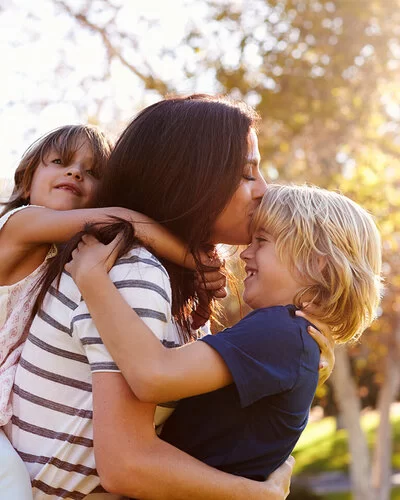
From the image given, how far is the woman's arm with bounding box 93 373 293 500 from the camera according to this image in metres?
1.96

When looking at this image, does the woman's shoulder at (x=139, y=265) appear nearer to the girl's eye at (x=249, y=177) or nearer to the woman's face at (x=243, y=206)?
the woman's face at (x=243, y=206)

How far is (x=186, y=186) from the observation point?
2.32m

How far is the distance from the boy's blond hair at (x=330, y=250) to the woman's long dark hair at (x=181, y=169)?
183 mm

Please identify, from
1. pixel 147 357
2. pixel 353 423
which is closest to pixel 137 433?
pixel 147 357

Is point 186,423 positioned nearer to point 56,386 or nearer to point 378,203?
point 56,386

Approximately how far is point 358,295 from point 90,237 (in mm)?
780

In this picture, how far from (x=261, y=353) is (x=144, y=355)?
0.97 ft

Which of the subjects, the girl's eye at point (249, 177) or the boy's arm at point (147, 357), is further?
the girl's eye at point (249, 177)

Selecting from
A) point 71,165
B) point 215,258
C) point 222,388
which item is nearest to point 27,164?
point 71,165

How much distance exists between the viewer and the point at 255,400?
204cm

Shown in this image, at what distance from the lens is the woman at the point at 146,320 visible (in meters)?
1.98

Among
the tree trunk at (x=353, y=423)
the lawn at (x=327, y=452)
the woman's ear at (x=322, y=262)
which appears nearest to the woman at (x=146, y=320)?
the woman's ear at (x=322, y=262)

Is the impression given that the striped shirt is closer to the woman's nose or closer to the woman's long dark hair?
the woman's long dark hair

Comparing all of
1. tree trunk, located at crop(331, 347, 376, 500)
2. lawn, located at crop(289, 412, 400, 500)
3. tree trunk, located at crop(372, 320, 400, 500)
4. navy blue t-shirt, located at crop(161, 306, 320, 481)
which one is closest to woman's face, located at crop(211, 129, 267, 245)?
navy blue t-shirt, located at crop(161, 306, 320, 481)
